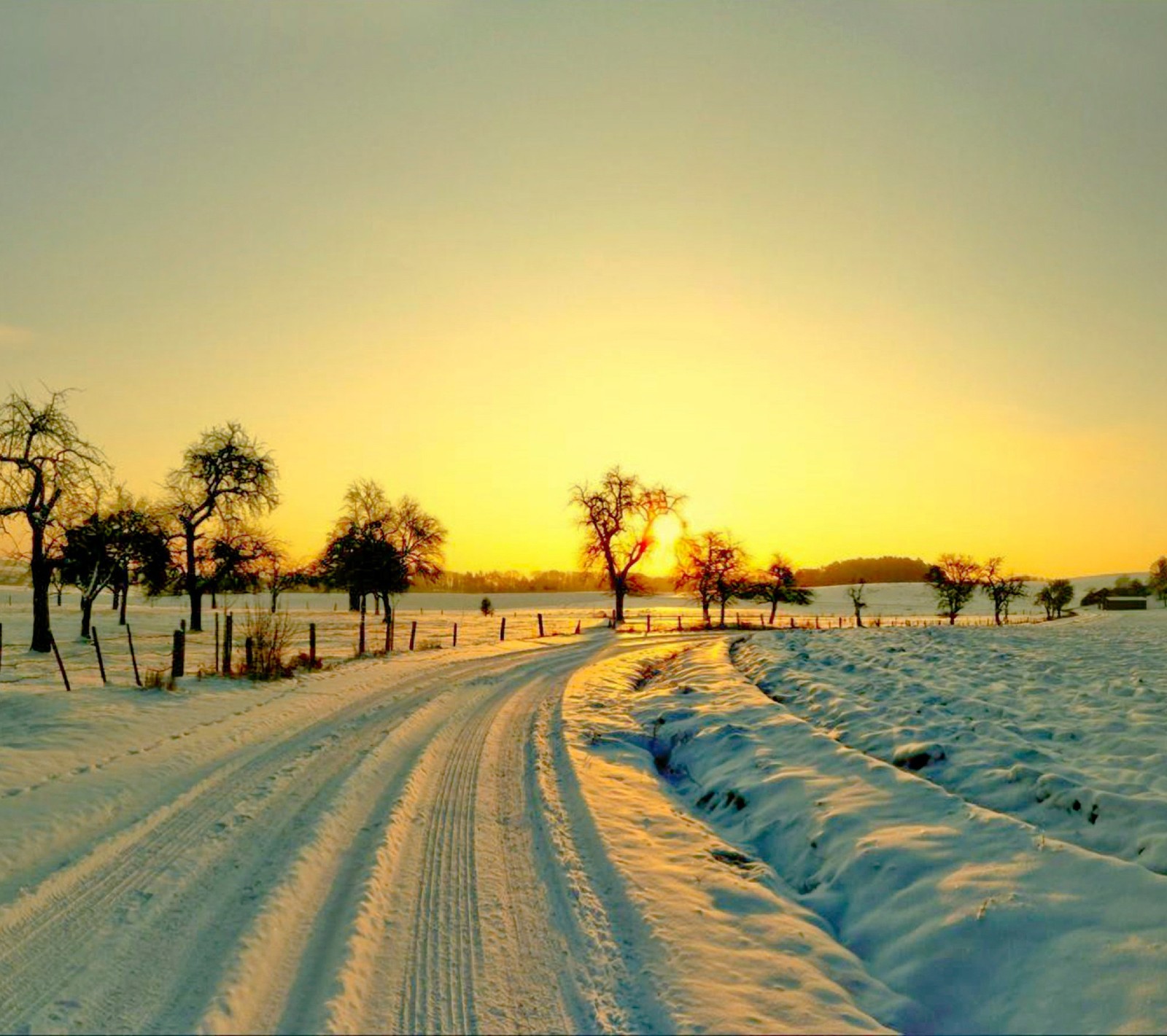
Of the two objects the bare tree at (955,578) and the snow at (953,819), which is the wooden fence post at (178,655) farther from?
the bare tree at (955,578)

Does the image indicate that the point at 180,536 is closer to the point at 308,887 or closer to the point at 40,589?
the point at 40,589

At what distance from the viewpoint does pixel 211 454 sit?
39.9 m

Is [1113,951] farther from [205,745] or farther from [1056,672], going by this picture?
[1056,672]

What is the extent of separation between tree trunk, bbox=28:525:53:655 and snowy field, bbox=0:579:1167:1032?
1455 centimetres

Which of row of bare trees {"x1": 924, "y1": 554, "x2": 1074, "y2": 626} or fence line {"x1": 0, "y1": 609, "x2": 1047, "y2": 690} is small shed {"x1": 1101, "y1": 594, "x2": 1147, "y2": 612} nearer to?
row of bare trees {"x1": 924, "y1": 554, "x2": 1074, "y2": 626}

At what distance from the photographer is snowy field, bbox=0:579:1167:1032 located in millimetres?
3959

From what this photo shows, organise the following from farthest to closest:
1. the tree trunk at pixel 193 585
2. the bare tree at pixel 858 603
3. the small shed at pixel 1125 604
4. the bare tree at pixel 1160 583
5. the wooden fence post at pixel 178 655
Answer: the bare tree at pixel 1160 583
the small shed at pixel 1125 604
the bare tree at pixel 858 603
the tree trunk at pixel 193 585
the wooden fence post at pixel 178 655

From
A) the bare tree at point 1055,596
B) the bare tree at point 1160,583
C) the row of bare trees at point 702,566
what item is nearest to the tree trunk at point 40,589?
the row of bare trees at point 702,566

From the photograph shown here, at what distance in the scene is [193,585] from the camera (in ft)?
132

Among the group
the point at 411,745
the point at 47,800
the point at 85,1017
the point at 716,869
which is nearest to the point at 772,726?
the point at 716,869

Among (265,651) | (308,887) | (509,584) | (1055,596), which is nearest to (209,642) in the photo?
(265,651)

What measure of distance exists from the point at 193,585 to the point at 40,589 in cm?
1736

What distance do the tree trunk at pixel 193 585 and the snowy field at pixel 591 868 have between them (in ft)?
101

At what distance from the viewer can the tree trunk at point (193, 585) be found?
39844 millimetres
